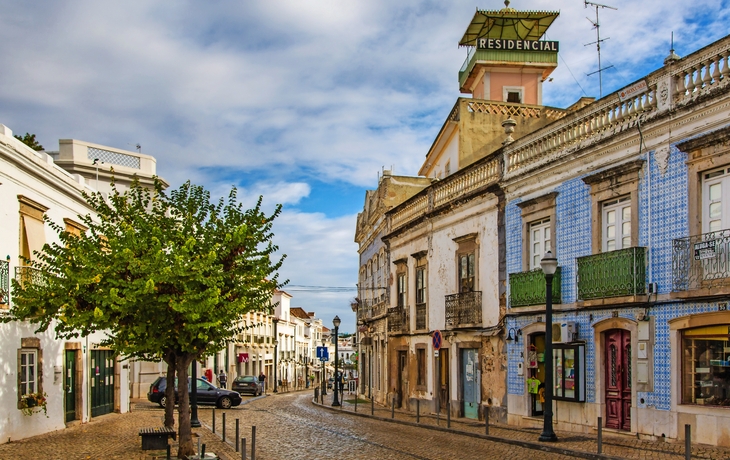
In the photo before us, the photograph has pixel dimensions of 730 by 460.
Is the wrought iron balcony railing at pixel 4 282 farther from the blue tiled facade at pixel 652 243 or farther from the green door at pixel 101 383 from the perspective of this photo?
the blue tiled facade at pixel 652 243

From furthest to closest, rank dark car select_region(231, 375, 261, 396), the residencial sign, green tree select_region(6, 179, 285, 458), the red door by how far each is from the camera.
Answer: dark car select_region(231, 375, 261, 396)
the residencial sign
the red door
green tree select_region(6, 179, 285, 458)

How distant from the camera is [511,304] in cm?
2122

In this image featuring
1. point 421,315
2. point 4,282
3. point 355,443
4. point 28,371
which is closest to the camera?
point 355,443

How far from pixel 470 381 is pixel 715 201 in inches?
447

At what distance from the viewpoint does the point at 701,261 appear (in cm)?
1444

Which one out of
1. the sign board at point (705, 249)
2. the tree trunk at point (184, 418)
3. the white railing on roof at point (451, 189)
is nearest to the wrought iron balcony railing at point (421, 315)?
the white railing on roof at point (451, 189)

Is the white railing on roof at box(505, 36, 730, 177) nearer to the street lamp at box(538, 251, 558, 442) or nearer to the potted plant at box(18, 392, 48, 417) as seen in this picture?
the street lamp at box(538, 251, 558, 442)

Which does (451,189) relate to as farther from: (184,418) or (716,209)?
(184,418)

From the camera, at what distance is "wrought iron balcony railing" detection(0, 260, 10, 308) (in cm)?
1764

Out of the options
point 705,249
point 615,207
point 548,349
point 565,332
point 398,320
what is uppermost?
point 615,207

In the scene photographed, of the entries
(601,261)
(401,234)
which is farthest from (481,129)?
(601,261)

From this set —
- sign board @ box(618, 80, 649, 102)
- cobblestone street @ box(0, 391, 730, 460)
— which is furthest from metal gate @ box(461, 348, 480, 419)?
sign board @ box(618, 80, 649, 102)

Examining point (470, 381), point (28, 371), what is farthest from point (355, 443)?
point (28, 371)

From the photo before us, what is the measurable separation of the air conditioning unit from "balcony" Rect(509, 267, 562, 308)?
59cm
